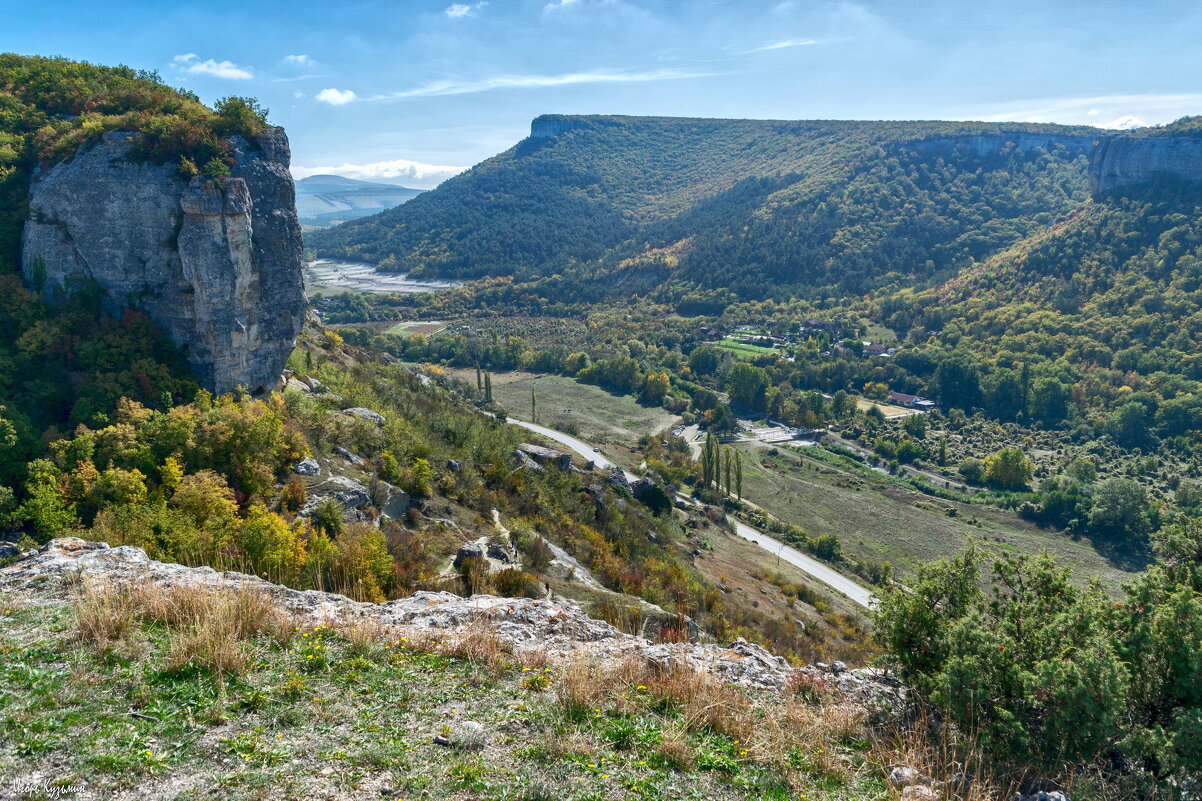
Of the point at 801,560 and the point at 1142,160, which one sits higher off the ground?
the point at 1142,160

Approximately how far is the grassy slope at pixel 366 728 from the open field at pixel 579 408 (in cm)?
6030

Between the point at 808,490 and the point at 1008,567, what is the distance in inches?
2129

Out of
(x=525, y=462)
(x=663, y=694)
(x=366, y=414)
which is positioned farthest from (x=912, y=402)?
(x=663, y=694)

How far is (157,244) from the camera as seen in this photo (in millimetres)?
24594

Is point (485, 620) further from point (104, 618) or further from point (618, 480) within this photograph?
point (618, 480)

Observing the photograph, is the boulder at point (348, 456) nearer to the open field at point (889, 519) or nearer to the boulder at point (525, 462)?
the boulder at point (525, 462)

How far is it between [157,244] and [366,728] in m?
24.3

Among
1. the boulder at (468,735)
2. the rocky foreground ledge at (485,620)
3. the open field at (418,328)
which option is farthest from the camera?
the open field at (418,328)

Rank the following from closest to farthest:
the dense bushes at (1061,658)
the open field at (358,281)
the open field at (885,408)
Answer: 1. the dense bushes at (1061,658)
2. the open field at (885,408)
3. the open field at (358,281)

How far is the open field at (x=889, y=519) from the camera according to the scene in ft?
165

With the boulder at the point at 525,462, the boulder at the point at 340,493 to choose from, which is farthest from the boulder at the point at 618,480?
the boulder at the point at 340,493

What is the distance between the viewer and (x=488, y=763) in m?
7.45

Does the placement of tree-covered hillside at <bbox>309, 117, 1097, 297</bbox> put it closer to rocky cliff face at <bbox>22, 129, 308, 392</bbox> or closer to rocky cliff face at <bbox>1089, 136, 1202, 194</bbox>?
rocky cliff face at <bbox>1089, 136, 1202, 194</bbox>

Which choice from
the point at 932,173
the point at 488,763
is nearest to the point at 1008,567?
the point at 488,763
